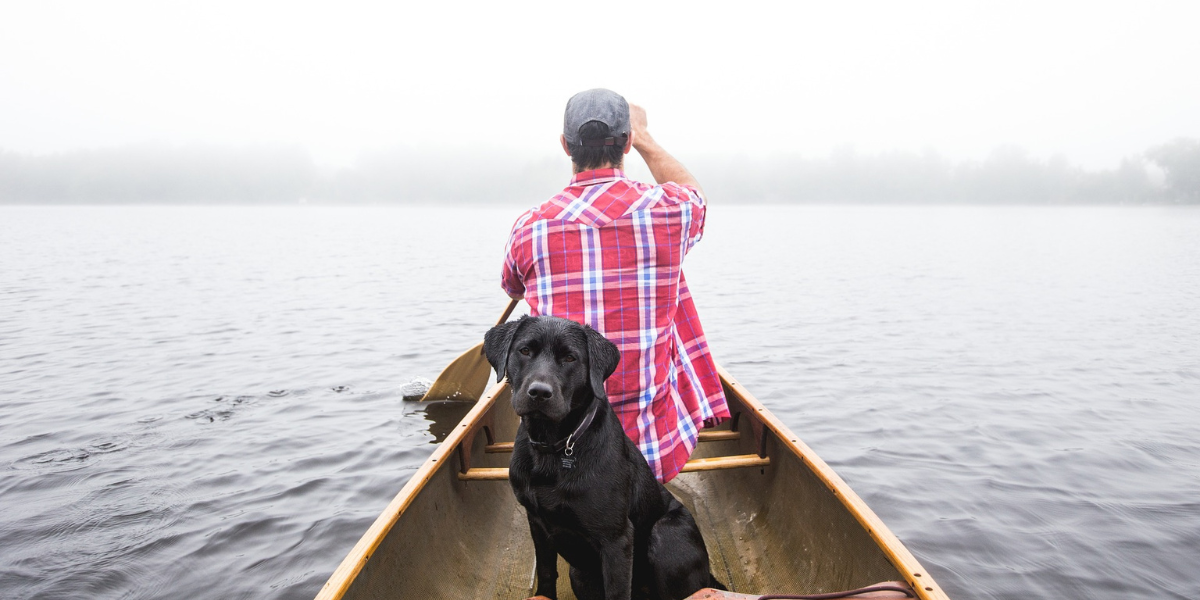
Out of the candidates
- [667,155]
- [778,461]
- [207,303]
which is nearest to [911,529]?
[778,461]

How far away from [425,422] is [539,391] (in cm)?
809

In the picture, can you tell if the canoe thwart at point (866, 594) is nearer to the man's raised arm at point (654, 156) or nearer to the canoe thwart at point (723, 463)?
the canoe thwart at point (723, 463)

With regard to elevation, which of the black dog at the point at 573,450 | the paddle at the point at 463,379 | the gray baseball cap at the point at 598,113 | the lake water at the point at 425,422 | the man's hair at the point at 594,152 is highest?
the gray baseball cap at the point at 598,113

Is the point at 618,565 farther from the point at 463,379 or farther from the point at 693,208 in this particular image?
the point at 463,379

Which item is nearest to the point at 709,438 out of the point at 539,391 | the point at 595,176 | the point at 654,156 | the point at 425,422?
the point at 654,156

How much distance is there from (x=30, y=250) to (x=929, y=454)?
4804cm

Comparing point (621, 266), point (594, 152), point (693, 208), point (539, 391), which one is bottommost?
point (539, 391)

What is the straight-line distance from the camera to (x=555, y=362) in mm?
2959

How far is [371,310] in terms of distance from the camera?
2073cm

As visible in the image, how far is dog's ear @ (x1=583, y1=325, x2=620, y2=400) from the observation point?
3.02m

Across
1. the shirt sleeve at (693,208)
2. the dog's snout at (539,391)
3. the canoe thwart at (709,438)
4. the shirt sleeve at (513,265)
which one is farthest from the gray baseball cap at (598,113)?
the canoe thwart at (709,438)

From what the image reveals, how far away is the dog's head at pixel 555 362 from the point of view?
284cm

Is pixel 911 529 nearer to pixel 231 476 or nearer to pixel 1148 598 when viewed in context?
pixel 1148 598

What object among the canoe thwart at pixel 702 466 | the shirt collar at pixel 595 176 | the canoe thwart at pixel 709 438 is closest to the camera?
the shirt collar at pixel 595 176
